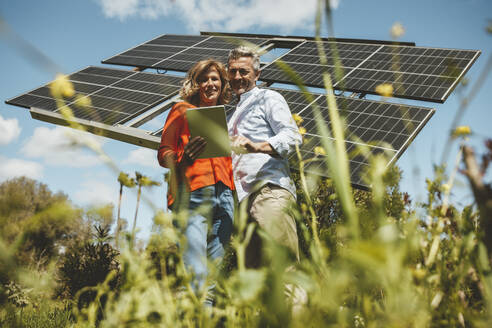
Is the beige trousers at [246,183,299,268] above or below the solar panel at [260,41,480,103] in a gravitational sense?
below

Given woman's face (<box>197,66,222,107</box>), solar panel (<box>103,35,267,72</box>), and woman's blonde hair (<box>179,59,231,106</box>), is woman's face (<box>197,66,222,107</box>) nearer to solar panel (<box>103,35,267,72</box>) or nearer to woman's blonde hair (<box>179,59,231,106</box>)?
woman's blonde hair (<box>179,59,231,106</box>)

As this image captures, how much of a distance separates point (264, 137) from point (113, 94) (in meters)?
4.42

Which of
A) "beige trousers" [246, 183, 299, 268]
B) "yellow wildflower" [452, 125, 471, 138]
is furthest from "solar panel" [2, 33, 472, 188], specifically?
"yellow wildflower" [452, 125, 471, 138]

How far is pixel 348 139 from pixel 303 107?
95 cm

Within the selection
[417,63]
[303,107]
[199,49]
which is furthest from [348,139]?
[199,49]

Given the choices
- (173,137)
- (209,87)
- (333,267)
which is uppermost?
(209,87)

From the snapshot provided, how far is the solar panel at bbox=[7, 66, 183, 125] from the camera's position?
495 centimetres

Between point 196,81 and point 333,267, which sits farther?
point 196,81

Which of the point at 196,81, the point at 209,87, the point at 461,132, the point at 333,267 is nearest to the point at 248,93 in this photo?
the point at 209,87

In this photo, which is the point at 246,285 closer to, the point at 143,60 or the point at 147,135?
the point at 147,135

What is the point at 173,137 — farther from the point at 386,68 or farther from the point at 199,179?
the point at 386,68

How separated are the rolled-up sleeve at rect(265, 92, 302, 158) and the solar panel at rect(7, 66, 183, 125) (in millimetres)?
2732

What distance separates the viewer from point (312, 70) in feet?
20.0

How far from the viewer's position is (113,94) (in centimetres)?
590
